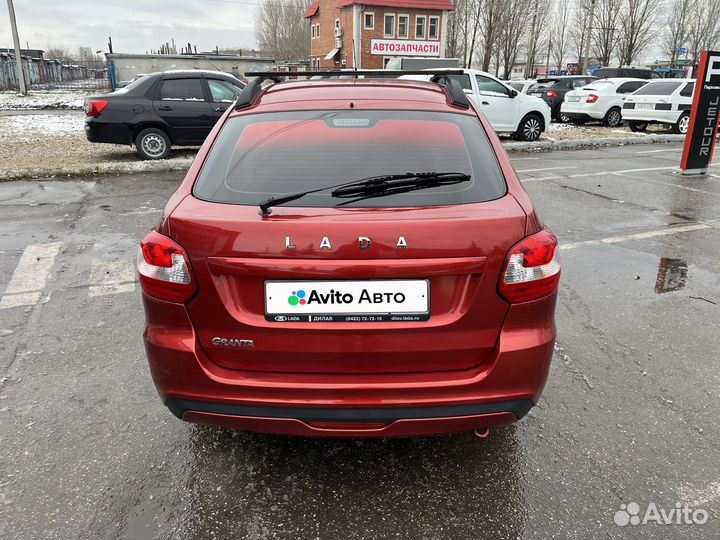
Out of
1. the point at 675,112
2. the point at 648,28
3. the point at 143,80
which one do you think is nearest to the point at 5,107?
the point at 143,80

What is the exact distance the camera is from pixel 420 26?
2169 inches

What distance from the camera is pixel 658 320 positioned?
4.25 metres

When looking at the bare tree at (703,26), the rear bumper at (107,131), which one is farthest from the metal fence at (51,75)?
the bare tree at (703,26)

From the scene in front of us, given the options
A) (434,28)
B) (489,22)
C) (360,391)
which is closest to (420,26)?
(434,28)

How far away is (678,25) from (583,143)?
55.3m

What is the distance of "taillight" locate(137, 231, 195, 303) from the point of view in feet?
7.11

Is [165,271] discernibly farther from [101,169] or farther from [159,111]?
[159,111]

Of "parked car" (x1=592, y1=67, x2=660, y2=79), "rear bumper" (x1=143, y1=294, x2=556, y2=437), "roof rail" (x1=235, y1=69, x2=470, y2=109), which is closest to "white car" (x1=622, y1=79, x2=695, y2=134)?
"parked car" (x1=592, y1=67, x2=660, y2=79)

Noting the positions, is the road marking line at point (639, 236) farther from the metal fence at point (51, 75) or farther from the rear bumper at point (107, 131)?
the metal fence at point (51, 75)

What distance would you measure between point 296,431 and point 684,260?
4.98 meters

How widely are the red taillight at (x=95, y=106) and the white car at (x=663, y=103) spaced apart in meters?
15.0

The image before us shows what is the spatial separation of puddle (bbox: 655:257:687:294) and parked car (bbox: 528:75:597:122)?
51.9 feet

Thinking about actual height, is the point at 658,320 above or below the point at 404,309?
below

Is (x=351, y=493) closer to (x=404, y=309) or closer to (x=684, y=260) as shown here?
(x=404, y=309)
